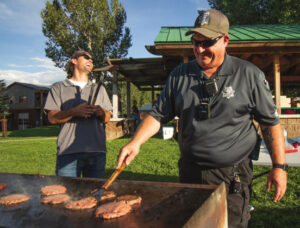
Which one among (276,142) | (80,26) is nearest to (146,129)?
(276,142)

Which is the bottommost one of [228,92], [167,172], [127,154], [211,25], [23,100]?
[167,172]

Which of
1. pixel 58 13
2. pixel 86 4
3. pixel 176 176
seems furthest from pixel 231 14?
pixel 176 176

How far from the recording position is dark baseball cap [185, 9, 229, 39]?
1843 millimetres

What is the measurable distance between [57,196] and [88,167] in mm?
742

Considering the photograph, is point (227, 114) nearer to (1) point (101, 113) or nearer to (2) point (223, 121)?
(2) point (223, 121)

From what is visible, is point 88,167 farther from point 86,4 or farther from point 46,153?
point 86,4

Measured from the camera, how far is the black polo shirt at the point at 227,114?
1.79m

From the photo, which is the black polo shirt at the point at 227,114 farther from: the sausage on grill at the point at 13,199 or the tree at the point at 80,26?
the tree at the point at 80,26

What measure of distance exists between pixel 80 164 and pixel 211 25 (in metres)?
1.89

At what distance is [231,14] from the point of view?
2411 centimetres

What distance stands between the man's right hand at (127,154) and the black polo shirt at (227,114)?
0.43 metres

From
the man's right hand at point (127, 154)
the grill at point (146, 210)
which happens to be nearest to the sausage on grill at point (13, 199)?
the grill at point (146, 210)

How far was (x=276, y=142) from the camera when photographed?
6.09ft

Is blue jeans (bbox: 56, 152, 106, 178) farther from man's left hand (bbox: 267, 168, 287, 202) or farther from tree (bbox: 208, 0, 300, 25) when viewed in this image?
tree (bbox: 208, 0, 300, 25)
